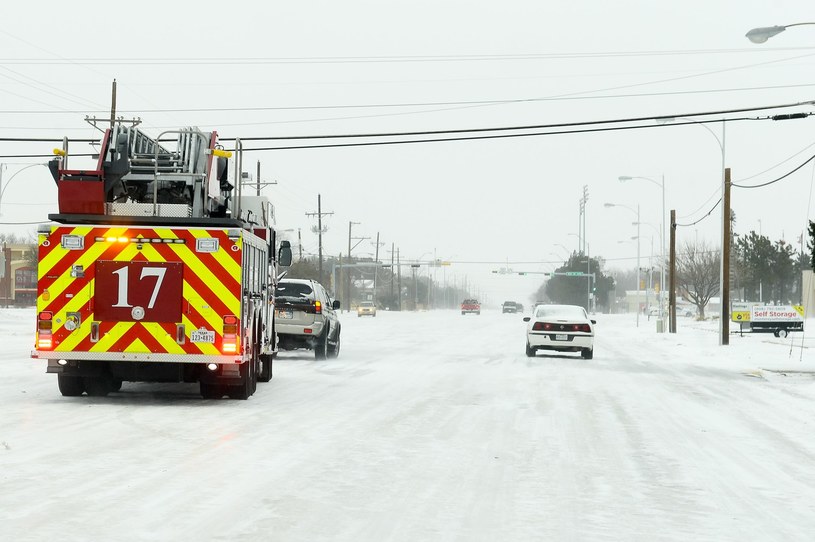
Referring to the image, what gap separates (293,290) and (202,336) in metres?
11.5

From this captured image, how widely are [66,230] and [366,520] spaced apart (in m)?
8.35

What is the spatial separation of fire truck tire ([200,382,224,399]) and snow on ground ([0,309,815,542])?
21cm

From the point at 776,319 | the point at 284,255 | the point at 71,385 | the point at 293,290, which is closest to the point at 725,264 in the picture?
the point at 776,319

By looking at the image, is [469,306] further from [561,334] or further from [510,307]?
[561,334]

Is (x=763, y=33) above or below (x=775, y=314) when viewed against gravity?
above

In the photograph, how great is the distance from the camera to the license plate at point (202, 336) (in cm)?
1406

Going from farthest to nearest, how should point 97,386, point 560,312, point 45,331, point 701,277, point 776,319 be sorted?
point 701,277 < point 776,319 < point 560,312 < point 97,386 < point 45,331

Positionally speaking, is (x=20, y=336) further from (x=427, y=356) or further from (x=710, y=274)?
(x=710, y=274)

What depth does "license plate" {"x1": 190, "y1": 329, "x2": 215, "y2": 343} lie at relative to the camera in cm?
1406

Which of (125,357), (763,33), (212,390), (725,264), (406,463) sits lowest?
(406,463)

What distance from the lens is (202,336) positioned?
14.1m

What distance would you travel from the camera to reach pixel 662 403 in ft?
53.1

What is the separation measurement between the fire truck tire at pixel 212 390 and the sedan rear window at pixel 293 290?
10.1 metres

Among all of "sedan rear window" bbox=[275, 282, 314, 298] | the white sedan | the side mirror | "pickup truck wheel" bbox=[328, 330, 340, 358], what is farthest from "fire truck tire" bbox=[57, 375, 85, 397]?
the white sedan
